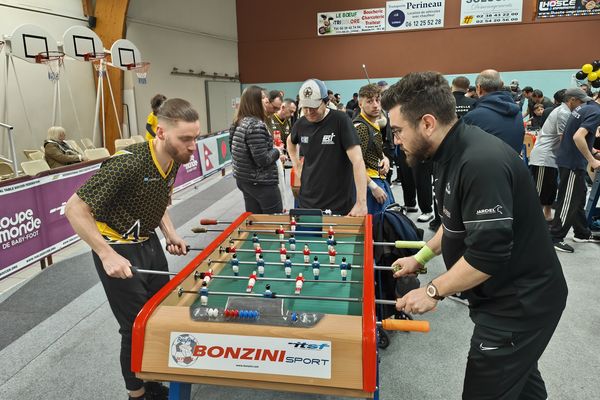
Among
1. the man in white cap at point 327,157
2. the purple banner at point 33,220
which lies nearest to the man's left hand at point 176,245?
the man in white cap at point 327,157

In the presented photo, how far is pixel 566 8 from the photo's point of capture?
37.6 feet

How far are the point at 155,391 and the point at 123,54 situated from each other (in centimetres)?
789

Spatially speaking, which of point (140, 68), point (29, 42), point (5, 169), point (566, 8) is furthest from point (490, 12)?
point (5, 169)

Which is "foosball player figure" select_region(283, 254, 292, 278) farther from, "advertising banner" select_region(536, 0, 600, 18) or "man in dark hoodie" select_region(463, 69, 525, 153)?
"advertising banner" select_region(536, 0, 600, 18)

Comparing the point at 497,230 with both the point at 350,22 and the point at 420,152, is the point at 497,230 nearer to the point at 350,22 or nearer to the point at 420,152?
the point at 420,152

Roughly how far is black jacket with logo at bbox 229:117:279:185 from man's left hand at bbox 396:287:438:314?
2.02 meters

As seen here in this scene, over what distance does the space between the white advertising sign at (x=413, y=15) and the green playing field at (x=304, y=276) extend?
11760 millimetres

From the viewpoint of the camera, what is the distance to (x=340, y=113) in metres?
2.93

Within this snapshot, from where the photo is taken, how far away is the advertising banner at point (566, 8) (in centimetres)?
1130

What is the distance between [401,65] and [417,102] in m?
12.3

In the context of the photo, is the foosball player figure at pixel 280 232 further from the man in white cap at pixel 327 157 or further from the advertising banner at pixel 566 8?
the advertising banner at pixel 566 8

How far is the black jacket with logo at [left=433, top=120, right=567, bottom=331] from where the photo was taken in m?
1.26

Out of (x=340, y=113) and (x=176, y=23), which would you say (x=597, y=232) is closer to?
(x=340, y=113)

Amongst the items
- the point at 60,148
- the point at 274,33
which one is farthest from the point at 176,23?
the point at 60,148
